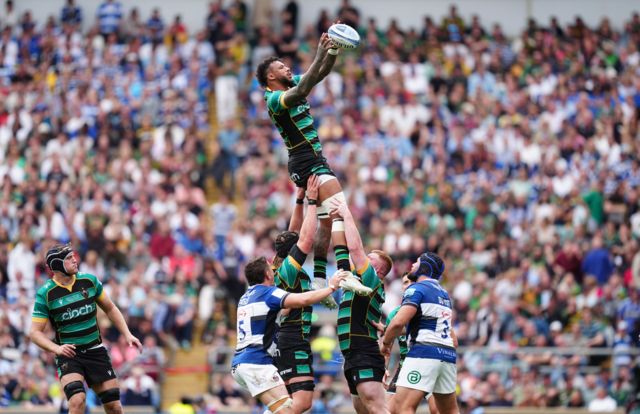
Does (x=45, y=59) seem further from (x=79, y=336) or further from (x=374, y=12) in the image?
(x=79, y=336)

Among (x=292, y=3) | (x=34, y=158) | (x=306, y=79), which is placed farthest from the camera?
(x=292, y=3)

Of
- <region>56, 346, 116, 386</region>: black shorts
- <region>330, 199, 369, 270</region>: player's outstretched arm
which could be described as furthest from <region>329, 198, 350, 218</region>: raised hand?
<region>56, 346, 116, 386</region>: black shorts

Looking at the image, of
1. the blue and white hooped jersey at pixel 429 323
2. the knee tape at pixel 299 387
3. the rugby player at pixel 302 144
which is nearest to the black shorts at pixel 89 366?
the knee tape at pixel 299 387

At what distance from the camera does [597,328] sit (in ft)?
79.6

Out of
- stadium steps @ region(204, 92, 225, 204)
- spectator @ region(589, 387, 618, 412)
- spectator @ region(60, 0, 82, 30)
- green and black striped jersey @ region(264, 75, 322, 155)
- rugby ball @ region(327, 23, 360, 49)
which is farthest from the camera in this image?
spectator @ region(60, 0, 82, 30)

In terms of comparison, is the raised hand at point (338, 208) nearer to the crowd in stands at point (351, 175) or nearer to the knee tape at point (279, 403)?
the knee tape at point (279, 403)

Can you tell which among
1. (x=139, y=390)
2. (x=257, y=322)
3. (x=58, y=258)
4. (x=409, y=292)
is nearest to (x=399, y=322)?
(x=409, y=292)

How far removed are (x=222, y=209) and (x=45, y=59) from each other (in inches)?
310

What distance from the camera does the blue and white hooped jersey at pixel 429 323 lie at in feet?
47.2

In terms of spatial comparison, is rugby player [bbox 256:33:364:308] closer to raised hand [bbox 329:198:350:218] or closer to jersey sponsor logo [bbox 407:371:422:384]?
raised hand [bbox 329:198:350:218]

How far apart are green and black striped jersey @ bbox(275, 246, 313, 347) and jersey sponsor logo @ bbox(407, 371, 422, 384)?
1427 mm

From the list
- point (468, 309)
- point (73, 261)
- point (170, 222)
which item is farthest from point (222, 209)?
point (73, 261)

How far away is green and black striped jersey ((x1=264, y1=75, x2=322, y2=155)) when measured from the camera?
14.5 m

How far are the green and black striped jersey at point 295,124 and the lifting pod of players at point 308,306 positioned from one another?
12 mm
